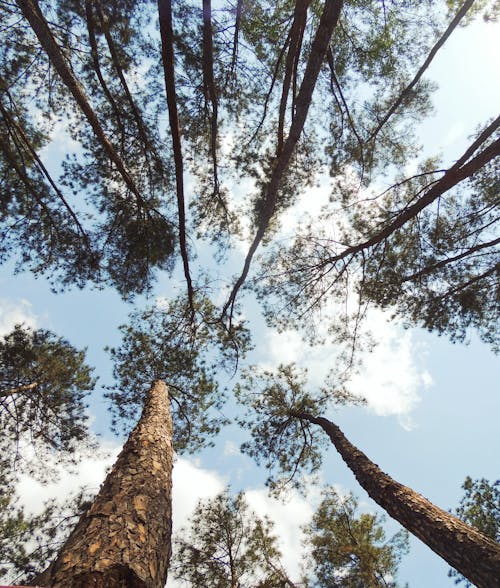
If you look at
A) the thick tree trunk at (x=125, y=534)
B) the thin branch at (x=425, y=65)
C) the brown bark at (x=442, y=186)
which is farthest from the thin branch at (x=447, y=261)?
the thick tree trunk at (x=125, y=534)

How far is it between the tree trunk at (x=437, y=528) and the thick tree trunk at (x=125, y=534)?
2.31 metres

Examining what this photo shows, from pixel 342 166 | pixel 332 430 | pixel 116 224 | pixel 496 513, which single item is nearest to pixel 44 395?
pixel 116 224

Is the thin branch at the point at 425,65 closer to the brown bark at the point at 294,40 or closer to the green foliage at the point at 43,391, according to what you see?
the brown bark at the point at 294,40

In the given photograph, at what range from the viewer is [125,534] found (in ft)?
5.93

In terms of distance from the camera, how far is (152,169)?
5484 millimetres

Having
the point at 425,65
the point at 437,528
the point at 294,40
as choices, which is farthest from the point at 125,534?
the point at 425,65

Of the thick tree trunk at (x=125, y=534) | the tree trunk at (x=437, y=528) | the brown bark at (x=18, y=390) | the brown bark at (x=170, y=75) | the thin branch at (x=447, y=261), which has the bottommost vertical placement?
the tree trunk at (x=437, y=528)

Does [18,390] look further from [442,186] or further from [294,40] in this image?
[442,186]

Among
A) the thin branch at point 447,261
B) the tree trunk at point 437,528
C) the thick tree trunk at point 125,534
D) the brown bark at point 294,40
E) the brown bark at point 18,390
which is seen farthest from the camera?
the brown bark at point 18,390

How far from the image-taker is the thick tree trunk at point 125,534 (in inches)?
59.4

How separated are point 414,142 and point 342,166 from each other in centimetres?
119

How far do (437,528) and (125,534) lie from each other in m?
2.73

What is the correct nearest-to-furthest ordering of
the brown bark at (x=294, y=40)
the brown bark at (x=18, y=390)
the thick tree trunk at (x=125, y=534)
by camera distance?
1. the thick tree trunk at (x=125, y=534)
2. the brown bark at (x=294, y=40)
3. the brown bark at (x=18, y=390)

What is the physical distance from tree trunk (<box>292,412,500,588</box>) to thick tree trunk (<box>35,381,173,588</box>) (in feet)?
7.57
